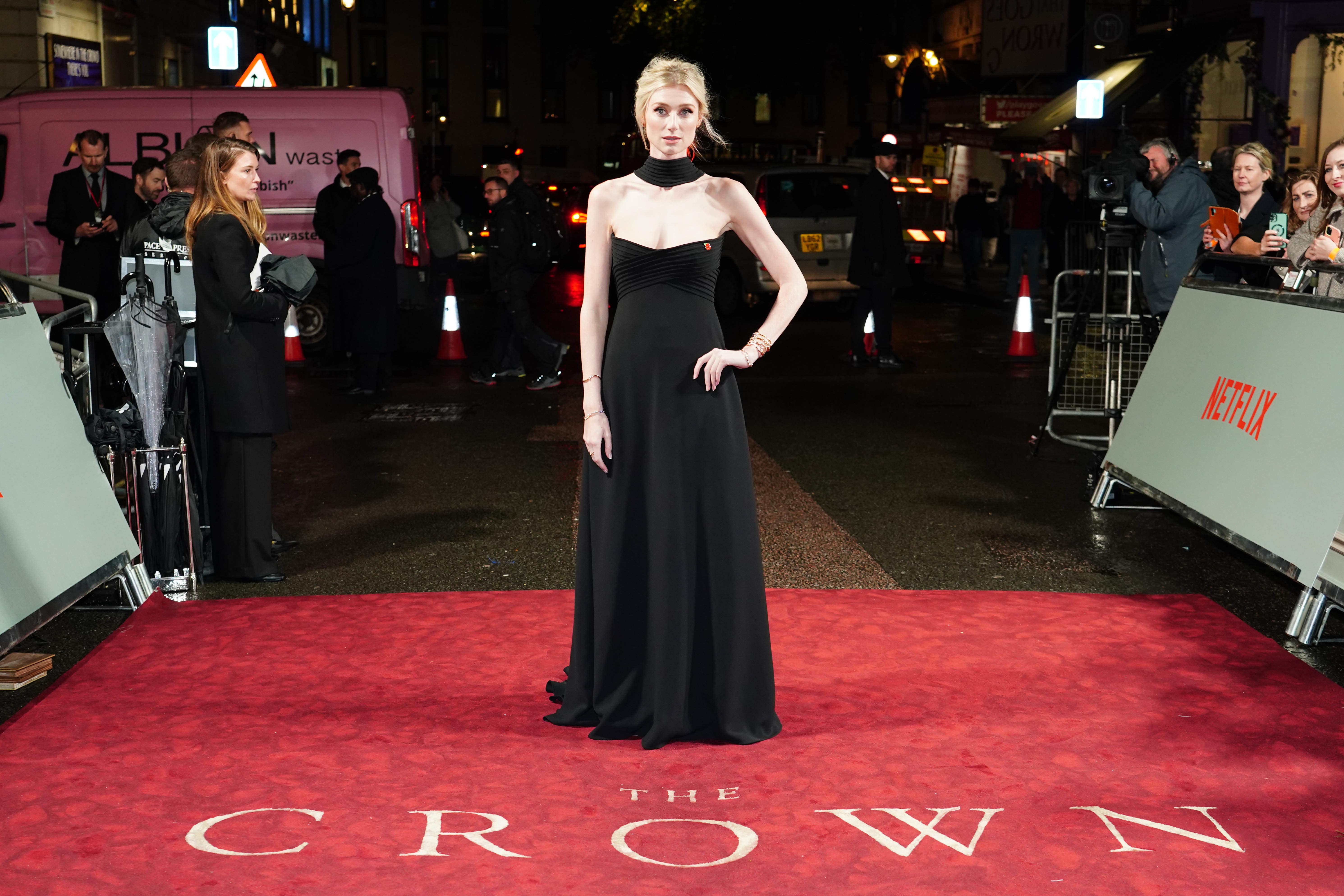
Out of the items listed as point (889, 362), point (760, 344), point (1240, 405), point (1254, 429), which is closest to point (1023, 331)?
point (889, 362)

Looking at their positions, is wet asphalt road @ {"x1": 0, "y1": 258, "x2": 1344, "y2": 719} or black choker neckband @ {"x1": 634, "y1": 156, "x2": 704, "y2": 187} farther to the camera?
wet asphalt road @ {"x1": 0, "y1": 258, "x2": 1344, "y2": 719}

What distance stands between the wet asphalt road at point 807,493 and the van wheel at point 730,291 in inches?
152

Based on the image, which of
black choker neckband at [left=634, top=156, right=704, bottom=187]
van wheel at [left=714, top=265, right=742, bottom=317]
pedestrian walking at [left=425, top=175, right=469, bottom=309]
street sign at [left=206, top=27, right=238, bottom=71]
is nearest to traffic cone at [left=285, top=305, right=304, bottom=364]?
pedestrian walking at [left=425, top=175, right=469, bottom=309]

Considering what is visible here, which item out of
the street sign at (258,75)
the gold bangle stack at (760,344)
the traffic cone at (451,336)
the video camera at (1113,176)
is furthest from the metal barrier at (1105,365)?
the street sign at (258,75)

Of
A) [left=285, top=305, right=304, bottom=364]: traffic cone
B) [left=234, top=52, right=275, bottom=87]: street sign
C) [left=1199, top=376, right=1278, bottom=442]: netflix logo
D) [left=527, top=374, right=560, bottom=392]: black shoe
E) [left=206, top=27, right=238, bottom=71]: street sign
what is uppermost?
[left=206, top=27, right=238, bottom=71]: street sign

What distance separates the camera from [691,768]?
4.36m

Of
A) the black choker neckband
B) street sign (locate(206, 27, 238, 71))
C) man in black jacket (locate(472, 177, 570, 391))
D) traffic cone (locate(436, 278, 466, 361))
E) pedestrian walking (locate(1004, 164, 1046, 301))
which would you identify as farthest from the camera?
pedestrian walking (locate(1004, 164, 1046, 301))

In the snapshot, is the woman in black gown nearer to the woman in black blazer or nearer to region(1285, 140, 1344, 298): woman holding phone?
the woman in black blazer

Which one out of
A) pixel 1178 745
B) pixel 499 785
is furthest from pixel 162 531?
pixel 1178 745

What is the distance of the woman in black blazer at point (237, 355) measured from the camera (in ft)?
20.7

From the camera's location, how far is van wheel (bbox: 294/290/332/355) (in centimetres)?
1498

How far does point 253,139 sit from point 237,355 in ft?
26.1

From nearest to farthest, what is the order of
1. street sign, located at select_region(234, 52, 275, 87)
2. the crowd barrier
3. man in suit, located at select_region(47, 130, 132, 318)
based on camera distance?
the crowd barrier, man in suit, located at select_region(47, 130, 132, 318), street sign, located at select_region(234, 52, 275, 87)

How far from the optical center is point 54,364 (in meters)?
5.88
